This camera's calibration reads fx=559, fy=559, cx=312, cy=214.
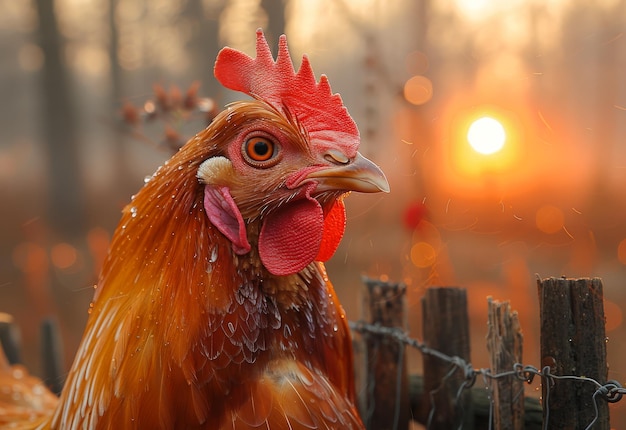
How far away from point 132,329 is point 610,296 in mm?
1544

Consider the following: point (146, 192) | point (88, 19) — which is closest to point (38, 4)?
point (88, 19)

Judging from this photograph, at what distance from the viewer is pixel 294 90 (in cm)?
136

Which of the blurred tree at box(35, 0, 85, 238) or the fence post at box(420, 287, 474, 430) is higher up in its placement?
the blurred tree at box(35, 0, 85, 238)

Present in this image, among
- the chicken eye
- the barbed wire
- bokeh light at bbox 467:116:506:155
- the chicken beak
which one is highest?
bokeh light at bbox 467:116:506:155

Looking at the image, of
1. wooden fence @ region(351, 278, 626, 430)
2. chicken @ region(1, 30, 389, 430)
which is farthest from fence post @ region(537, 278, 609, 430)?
chicken @ region(1, 30, 389, 430)

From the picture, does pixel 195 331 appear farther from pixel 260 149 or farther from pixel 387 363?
pixel 387 363

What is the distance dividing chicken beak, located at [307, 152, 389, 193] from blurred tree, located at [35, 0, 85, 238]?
169 inches

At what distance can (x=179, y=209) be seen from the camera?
1.33 metres

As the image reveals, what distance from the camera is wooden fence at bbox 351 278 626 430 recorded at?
1.41 m

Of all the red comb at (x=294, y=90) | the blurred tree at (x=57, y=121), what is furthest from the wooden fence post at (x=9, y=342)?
the red comb at (x=294, y=90)

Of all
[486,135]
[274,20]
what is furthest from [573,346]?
[274,20]

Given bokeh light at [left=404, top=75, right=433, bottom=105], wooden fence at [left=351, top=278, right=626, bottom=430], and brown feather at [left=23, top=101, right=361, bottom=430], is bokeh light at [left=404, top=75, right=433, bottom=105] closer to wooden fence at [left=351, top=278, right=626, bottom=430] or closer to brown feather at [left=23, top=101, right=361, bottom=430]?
wooden fence at [left=351, top=278, right=626, bottom=430]

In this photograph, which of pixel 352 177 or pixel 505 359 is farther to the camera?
pixel 505 359

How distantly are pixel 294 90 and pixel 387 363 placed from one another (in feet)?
4.27
